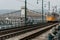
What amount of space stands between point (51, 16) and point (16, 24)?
3334 centimetres

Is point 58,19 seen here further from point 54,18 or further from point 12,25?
point 12,25

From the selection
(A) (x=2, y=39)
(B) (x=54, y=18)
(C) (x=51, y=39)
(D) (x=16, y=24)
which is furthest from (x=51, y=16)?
(C) (x=51, y=39)

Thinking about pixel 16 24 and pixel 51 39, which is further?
pixel 16 24

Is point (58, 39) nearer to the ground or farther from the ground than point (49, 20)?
farther from the ground

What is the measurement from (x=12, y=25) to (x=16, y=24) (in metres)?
2.59

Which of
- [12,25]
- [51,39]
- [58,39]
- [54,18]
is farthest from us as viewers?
[54,18]

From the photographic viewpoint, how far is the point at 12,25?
34.6 m

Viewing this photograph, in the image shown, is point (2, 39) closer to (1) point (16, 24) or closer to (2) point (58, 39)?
(2) point (58, 39)

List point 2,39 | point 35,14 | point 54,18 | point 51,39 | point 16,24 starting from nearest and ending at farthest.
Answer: point 51,39
point 2,39
point 16,24
point 54,18
point 35,14

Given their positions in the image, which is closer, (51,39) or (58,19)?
(51,39)

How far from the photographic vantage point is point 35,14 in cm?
12862

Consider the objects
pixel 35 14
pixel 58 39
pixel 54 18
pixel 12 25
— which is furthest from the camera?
pixel 35 14

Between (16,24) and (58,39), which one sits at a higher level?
(58,39)

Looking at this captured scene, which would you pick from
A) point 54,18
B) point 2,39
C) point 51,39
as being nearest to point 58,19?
point 54,18
